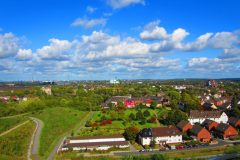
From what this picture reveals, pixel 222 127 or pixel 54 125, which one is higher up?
pixel 222 127

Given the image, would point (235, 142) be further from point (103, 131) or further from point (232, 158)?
point (103, 131)

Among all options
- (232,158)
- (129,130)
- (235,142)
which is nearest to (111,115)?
(129,130)

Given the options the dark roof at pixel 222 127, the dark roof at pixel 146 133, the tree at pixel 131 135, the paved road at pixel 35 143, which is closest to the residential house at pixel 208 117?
the dark roof at pixel 222 127

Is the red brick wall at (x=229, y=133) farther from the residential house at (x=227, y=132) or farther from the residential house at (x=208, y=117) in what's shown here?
the residential house at (x=208, y=117)

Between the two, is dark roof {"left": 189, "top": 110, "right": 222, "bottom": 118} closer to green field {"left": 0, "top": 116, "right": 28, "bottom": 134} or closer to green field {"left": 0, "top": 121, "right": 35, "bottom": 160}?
green field {"left": 0, "top": 121, "right": 35, "bottom": 160}

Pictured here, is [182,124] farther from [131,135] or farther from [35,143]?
[35,143]

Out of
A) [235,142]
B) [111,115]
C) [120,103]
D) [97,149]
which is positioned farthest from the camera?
[120,103]

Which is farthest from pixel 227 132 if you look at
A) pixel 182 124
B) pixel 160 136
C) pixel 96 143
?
pixel 96 143
